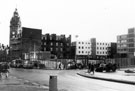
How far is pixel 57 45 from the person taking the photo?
159125 millimetres

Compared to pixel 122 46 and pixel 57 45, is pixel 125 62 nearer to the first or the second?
pixel 122 46

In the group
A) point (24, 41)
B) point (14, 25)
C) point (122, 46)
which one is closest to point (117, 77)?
point (24, 41)

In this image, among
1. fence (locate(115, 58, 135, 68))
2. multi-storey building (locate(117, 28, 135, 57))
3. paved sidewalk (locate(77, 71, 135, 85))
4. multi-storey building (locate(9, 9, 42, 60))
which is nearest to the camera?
paved sidewalk (locate(77, 71, 135, 85))

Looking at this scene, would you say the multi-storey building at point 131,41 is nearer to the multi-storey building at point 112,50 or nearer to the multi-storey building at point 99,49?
the multi-storey building at point 112,50

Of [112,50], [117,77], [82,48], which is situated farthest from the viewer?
[112,50]

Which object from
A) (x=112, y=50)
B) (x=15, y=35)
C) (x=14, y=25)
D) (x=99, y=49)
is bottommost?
(x=112, y=50)

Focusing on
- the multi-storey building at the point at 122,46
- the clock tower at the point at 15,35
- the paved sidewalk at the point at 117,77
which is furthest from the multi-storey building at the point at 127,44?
the paved sidewalk at the point at 117,77

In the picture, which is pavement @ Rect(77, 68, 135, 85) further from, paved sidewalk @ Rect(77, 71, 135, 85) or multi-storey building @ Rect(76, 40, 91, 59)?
multi-storey building @ Rect(76, 40, 91, 59)

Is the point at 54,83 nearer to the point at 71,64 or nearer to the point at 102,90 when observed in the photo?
the point at 102,90

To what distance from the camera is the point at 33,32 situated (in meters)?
136

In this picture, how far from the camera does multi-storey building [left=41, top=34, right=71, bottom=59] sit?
156875mm

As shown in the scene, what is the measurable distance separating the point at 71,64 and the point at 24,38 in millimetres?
76939

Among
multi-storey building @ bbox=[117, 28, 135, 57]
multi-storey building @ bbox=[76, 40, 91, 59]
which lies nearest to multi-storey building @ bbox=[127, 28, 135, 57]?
multi-storey building @ bbox=[117, 28, 135, 57]

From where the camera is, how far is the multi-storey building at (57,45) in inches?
6176
